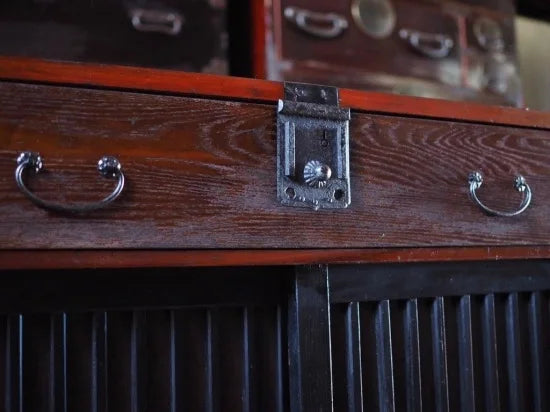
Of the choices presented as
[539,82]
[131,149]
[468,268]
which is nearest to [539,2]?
[539,82]

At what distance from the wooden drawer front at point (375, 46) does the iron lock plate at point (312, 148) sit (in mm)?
505

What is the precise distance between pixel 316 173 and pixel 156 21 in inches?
22.8

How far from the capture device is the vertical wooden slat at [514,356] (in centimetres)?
73

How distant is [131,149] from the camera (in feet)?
1.74

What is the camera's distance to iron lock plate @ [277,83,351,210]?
23.3 inches

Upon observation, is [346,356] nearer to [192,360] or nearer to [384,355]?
[384,355]

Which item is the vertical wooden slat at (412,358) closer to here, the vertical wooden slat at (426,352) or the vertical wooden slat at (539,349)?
the vertical wooden slat at (426,352)

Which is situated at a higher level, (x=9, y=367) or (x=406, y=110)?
(x=406, y=110)

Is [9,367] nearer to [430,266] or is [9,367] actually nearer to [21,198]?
[21,198]

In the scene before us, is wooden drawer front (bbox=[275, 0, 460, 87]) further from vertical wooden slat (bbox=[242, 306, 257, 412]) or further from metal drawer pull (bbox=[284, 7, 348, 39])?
vertical wooden slat (bbox=[242, 306, 257, 412])

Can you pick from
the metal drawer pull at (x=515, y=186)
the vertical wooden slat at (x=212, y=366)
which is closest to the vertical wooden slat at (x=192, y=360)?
the vertical wooden slat at (x=212, y=366)

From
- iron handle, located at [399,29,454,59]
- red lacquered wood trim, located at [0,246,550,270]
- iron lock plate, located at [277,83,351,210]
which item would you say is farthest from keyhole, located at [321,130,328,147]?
iron handle, located at [399,29,454,59]

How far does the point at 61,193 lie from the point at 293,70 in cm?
68

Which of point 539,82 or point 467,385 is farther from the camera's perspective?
point 539,82
